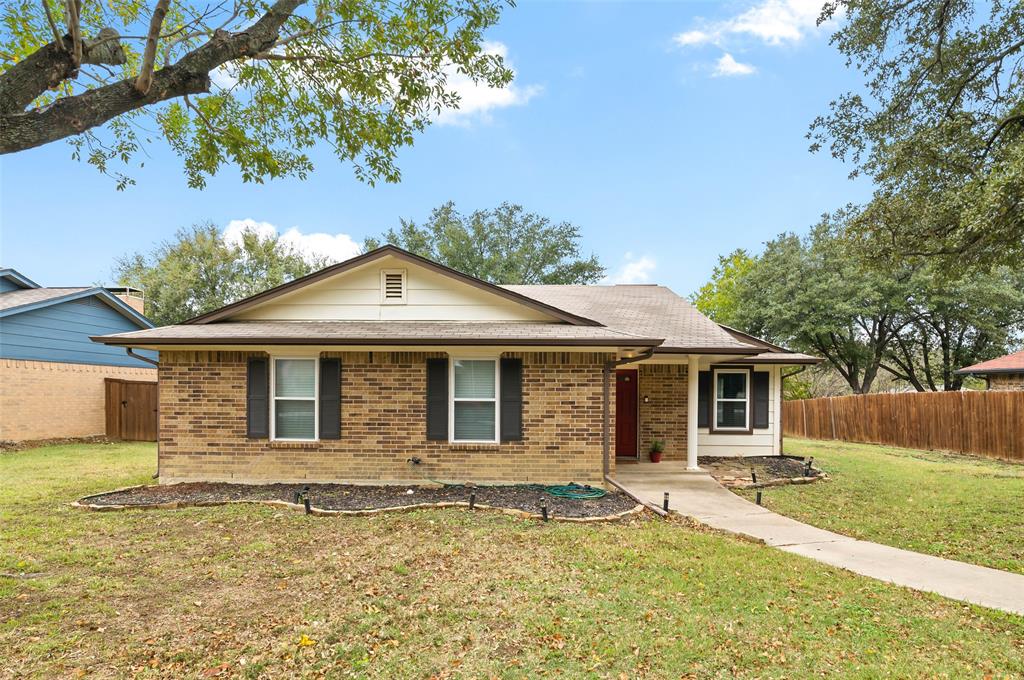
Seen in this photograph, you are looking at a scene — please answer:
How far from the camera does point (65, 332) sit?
16953 millimetres

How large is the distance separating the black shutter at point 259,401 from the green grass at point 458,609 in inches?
97.5

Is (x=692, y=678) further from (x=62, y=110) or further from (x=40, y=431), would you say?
(x=40, y=431)

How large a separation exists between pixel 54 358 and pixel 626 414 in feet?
55.2

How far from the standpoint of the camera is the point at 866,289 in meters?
26.0

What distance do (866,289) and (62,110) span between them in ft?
97.2

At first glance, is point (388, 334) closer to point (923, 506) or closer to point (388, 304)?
point (388, 304)

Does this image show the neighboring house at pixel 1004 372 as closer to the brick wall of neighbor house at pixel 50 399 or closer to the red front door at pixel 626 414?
the red front door at pixel 626 414

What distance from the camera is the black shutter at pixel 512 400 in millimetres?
9133

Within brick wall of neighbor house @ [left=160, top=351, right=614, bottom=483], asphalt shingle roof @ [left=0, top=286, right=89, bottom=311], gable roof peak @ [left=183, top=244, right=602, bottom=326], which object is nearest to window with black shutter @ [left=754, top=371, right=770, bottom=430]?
gable roof peak @ [left=183, top=244, right=602, bottom=326]

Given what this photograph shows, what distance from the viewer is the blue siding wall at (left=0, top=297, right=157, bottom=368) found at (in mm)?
15516

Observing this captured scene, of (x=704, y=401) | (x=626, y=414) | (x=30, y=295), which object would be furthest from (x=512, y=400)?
(x=30, y=295)

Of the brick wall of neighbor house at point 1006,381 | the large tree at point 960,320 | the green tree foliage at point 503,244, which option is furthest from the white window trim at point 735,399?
the green tree foliage at point 503,244

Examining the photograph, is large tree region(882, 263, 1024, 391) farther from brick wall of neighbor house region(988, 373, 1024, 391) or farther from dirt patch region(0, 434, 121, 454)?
dirt patch region(0, 434, 121, 454)

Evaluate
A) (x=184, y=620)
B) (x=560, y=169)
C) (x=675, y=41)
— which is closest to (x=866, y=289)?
(x=560, y=169)
